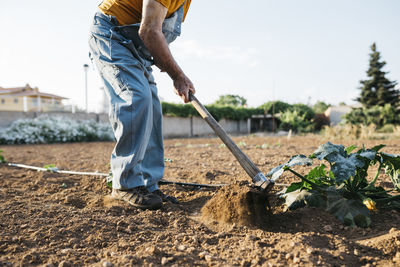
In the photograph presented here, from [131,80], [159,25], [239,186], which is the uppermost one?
[159,25]

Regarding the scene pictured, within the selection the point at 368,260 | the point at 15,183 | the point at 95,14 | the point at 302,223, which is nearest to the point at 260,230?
the point at 302,223

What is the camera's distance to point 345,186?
5.29 ft

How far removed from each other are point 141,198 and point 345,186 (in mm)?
1220

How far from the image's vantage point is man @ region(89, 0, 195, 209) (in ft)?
6.07

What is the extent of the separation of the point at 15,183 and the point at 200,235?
203cm

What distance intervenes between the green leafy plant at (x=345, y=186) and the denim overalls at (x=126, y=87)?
0.88 m

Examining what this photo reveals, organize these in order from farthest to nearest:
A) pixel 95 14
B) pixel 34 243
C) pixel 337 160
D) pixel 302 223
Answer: pixel 95 14 < pixel 302 223 < pixel 337 160 < pixel 34 243

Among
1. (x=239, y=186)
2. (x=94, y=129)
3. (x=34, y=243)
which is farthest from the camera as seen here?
(x=94, y=129)

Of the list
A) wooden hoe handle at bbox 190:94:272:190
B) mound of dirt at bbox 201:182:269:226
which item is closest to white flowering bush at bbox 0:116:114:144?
wooden hoe handle at bbox 190:94:272:190

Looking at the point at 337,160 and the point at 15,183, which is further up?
the point at 337,160

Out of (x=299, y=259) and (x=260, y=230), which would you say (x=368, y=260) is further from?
(x=260, y=230)

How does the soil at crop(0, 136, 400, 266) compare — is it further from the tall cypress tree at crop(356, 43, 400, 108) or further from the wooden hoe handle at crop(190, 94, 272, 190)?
the tall cypress tree at crop(356, 43, 400, 108)

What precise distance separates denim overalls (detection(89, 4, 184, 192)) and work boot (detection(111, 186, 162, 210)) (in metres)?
0.04

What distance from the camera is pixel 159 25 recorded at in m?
1.80
